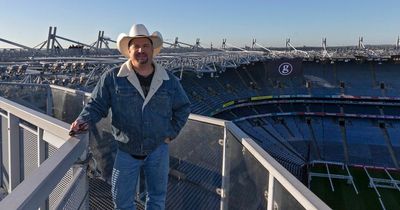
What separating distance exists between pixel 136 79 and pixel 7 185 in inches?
93.8

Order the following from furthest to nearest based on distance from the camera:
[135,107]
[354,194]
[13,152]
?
[354,194] < [13,152] < [135,107]

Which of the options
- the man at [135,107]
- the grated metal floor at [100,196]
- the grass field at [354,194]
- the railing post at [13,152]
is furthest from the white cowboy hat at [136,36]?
the grass field at [354,194]

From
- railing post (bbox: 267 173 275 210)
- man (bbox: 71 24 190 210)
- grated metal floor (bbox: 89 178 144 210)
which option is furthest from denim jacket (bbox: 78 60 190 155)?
grated metal floor (bbox: 89 178 144 210)

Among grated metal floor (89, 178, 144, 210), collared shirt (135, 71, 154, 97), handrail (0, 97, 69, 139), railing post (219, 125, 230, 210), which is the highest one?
collared shirt (135, 71, 154, 97)

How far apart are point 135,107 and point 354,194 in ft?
68.9

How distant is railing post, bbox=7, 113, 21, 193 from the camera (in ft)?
11.7

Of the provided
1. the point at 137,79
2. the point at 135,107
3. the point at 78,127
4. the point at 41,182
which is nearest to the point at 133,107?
the point at 135,107

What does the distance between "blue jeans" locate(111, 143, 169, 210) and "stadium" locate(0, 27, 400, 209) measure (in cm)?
25

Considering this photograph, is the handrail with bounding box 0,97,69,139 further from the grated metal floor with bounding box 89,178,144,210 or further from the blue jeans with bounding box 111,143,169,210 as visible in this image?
the grated metal floor with bounding box 89,178,144,210

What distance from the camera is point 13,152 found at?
362 centimetres

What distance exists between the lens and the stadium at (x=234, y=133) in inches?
96.5

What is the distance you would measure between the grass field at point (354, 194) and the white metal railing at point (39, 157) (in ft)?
58.0

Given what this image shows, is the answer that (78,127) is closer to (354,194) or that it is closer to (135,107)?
(135,107)

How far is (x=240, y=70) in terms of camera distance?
131 feet
